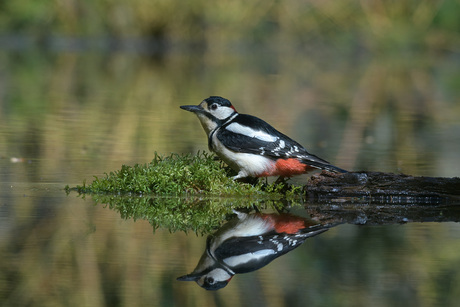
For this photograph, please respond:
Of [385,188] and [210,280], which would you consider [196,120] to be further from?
[210,280]

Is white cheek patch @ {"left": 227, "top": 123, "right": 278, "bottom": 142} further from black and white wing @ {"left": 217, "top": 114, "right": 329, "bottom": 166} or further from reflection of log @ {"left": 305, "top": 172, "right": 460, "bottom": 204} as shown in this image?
reflection of log @ {"left": 305, "top": 172, "right": 460, "bottom": 204}

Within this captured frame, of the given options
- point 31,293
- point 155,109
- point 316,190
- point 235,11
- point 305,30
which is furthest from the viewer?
point 305,30

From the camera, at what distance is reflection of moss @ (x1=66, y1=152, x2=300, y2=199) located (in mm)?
5965

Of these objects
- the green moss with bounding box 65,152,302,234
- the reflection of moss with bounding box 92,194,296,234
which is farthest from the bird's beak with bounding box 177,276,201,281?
the green moss with bounding box 65,152,302,234

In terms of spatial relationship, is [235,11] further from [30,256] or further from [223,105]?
[30,256]

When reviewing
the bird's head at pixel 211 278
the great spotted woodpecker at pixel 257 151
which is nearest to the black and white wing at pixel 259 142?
the great spotted woodpecker at pixel 257 151

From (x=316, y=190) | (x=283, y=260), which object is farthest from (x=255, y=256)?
(x=316, y=190)

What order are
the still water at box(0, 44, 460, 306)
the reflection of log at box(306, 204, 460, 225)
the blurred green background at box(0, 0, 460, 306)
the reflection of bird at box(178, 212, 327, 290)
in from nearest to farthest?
the still water at box(0, 44, 460, 306), the blurred green background at box(0, 0, 460, 306), the reflection of bird at box(178, 212, 327, 290), the reflection of log at box(306, 204, 460, 225)

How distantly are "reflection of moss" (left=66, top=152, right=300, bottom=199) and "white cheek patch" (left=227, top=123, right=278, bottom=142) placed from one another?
301 millimetres

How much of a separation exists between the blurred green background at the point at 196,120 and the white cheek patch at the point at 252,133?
111 cm

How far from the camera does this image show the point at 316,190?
235 inches

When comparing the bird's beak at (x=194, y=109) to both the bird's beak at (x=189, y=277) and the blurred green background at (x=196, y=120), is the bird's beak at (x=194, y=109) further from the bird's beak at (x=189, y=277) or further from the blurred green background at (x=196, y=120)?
the bird's beak at (x=189, y=277)

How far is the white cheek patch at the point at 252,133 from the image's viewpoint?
6.08 meters

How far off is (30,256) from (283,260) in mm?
1150
